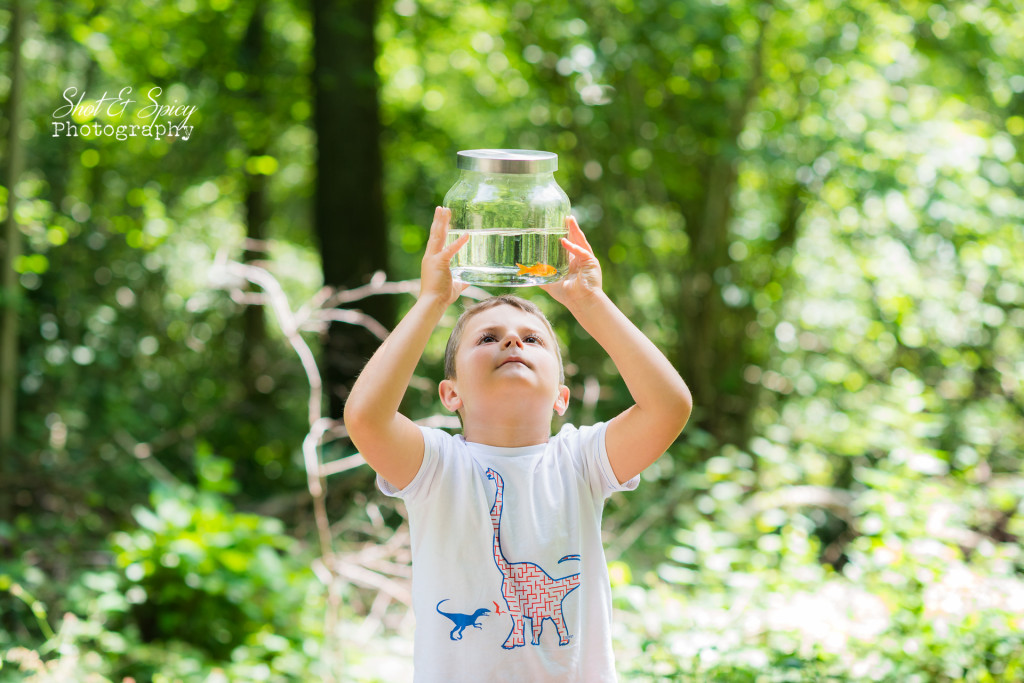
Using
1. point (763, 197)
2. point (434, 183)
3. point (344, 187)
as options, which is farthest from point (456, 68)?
point (763, 197)

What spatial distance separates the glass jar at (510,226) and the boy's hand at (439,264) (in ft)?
0.51

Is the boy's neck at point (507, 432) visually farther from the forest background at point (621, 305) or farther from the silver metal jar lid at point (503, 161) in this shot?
the forest background at point (621, 305)

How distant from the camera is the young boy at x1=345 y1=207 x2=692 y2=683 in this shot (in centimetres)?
172

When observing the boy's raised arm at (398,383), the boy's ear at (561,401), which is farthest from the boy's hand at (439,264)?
the boy's ear at (561,401)

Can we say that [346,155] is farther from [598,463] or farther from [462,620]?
[462,620]

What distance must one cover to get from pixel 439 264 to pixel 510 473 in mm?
439

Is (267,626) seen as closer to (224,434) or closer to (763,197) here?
(224,434)

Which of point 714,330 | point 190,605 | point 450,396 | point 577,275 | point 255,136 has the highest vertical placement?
point 255,136

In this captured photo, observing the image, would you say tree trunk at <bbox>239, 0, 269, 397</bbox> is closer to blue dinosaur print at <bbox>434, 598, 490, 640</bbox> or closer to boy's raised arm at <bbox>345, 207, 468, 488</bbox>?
boy's raised arm at <bbox>345, 207, 468, 488</bbox>

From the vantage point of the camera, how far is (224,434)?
719 cm

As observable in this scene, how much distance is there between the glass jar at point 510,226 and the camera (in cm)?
191

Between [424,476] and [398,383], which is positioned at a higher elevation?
[398,383]

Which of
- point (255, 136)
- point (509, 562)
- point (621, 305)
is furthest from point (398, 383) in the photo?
point (255, 136)

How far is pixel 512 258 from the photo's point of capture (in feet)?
6.58
